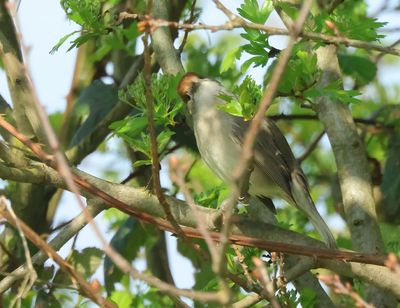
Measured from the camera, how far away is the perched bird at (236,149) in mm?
3705

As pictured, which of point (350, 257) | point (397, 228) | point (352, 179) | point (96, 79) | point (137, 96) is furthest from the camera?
point (96, 79)

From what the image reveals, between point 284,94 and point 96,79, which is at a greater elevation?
point 96,79

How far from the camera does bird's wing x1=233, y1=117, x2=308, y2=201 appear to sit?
12.5ft

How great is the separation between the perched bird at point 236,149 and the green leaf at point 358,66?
657 mm

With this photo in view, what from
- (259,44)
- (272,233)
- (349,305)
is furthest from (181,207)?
(349,305)

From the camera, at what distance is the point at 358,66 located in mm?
4406

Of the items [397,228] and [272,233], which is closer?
[272,233]

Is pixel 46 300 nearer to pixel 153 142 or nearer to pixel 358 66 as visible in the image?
pixel 153 142

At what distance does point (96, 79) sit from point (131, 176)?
678 millimetres

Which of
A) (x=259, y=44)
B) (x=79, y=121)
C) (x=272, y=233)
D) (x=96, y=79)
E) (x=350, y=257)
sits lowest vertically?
(x=350, y=257)

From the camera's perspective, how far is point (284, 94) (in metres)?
2.97

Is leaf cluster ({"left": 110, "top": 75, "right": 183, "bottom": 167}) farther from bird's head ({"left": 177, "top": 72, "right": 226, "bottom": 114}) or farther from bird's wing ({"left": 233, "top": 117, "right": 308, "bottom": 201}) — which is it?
bird's wing ({"left": 233, "top": 117, "right": 308, "bottom": 201})

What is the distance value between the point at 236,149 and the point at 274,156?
19 centimetres

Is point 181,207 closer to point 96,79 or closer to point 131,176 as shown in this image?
point 131,176
